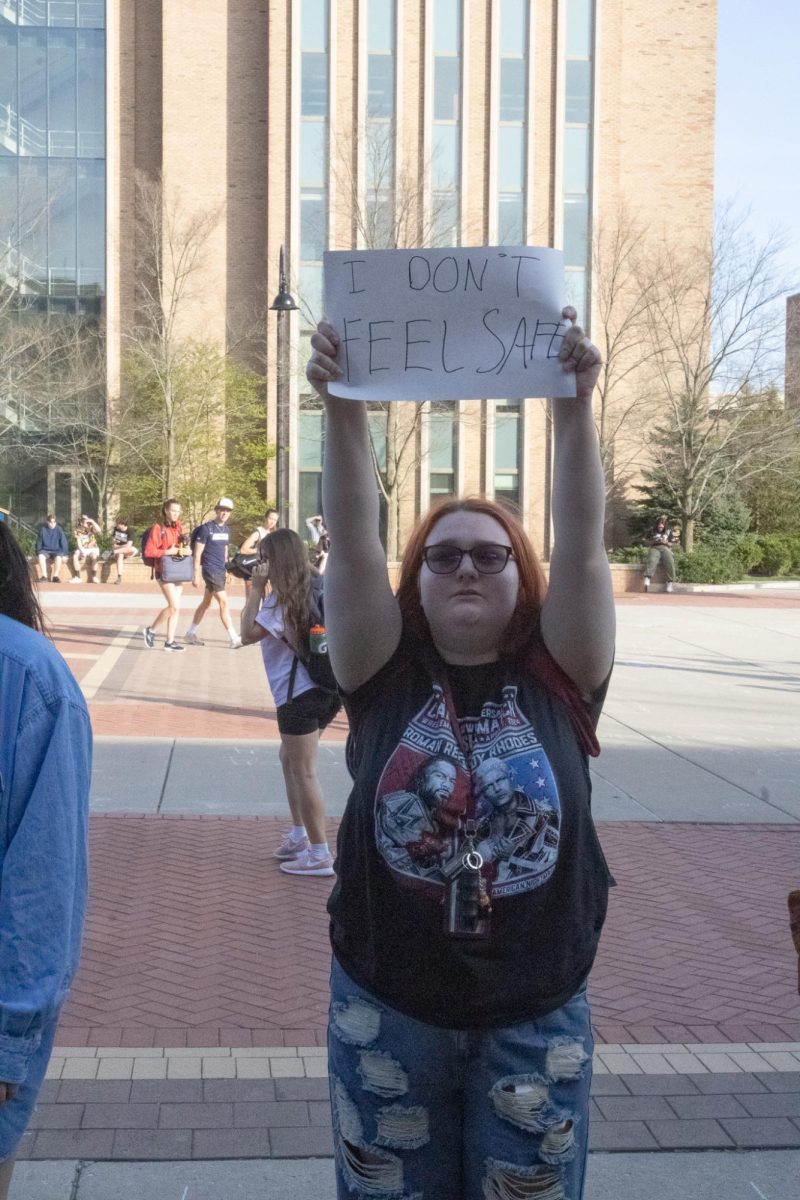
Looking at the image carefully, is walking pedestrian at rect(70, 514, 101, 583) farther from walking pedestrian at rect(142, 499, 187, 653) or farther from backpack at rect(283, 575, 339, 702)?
backpack at rect(283, 575, 339, 702)

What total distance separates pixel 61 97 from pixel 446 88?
39.0 ft

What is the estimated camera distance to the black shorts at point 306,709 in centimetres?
644

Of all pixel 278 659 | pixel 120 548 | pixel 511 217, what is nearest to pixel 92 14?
pixel 511 217

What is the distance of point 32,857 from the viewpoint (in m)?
2.04

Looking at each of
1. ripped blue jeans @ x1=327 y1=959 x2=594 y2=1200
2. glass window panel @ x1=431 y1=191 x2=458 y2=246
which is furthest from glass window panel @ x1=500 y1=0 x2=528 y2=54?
ripped blue jeans @ x1=327 y1=959 x2=594 y2=1200

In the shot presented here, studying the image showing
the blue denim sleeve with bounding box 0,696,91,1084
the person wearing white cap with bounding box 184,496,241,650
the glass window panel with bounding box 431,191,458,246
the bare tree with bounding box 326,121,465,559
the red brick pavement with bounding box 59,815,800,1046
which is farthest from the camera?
the glass window panel with bounding box 431,191,458,246

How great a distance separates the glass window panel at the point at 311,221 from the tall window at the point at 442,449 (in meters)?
6.00

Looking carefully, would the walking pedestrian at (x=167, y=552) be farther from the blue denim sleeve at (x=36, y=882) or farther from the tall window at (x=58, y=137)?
the tall window at (x=58, y=137)

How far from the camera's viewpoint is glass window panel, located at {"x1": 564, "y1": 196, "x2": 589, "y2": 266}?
131 feet

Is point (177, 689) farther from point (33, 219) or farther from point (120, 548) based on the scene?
point (33, 219)

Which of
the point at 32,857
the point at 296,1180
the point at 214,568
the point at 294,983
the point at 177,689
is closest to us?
the point at 32,857

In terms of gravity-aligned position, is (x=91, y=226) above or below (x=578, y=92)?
below

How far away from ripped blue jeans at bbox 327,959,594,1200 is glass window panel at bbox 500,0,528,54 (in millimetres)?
41155

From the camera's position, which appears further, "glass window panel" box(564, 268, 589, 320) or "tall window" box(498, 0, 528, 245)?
"tall window" box(498, 0, 528, 245)
